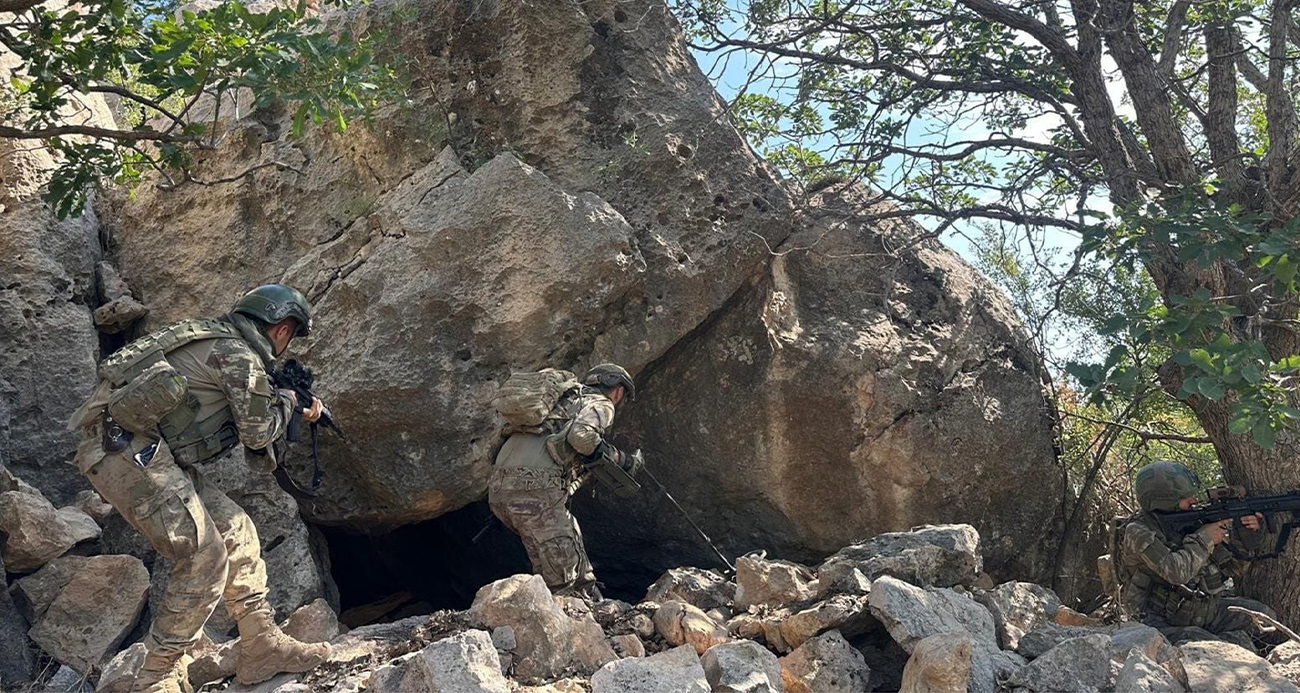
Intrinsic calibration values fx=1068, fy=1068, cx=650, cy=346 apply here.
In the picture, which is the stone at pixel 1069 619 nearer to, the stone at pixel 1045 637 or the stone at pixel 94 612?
the stone at pixel 1045 637

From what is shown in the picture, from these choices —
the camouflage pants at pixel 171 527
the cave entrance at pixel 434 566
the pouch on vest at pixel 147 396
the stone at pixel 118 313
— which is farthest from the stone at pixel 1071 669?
the stone at pixel 118 313

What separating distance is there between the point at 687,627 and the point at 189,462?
2.31 meters

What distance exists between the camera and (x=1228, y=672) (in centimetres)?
434

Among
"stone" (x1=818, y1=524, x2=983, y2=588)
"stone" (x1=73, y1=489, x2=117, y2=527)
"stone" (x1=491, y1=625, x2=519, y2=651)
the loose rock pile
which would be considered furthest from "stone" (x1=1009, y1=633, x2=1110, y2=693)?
"stone" (x1=73, y1=489, x2=117, y2=527)

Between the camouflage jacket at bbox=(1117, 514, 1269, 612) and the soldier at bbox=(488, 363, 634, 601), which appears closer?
the soldier at bbox=(488, 363, 634, 601)

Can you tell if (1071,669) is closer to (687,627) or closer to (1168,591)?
(687,627)

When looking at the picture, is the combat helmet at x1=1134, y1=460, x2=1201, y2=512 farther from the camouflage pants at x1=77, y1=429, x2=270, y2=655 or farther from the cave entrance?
the camouflage pants at x1=77, y1=429, x2=270, y2=655

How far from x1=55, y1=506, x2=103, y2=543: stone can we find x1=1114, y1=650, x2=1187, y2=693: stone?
4933 millimetres

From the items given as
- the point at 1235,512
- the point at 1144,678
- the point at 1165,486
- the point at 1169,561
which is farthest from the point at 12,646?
the point at 1235,512

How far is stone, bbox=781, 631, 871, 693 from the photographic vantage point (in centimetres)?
448

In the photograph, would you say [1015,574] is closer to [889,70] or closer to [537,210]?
[889,70]

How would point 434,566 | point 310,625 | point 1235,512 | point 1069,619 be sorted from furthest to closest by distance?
point 434,566, point 1235,512, point 1069,619, point 310,625

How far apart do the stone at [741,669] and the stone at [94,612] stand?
2993 mm

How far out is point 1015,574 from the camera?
6980 millimetres
